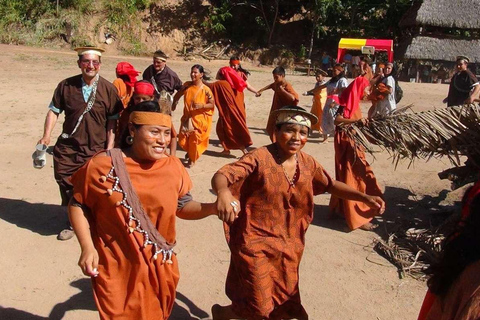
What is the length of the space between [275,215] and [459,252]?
1528 millimetres

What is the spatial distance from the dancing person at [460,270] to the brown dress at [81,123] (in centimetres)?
373

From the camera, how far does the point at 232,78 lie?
912 cm

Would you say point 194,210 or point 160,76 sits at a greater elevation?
point 160,76

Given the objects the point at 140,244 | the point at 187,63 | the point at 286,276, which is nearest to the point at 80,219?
the point at 140,244

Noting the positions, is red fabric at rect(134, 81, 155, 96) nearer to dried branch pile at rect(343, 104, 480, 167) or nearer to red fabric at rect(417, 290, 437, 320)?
dried branch pile at rect(343, 104, 480, 167)

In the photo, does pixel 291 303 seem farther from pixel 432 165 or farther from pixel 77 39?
pixel 77 39

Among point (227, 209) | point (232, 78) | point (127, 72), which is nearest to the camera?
point (227, 209)

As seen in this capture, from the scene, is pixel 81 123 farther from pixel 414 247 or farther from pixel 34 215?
pixel 414 247

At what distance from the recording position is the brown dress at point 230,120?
351 inches

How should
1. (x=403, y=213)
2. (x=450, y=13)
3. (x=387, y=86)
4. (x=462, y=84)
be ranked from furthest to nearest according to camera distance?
(x=450, y=13)
(x=462, y=84)
(x=387, y=86)
(x=403, y=213)

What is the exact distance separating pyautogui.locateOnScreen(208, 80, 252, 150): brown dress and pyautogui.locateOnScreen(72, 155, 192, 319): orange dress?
6.06m

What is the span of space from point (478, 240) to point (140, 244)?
5.42ft

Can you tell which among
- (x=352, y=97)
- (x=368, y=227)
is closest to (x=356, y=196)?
(x=368, y=227)

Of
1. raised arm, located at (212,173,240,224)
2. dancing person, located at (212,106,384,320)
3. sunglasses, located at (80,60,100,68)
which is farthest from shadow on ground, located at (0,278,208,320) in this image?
sunglasses, located at (80,60,100,68)
